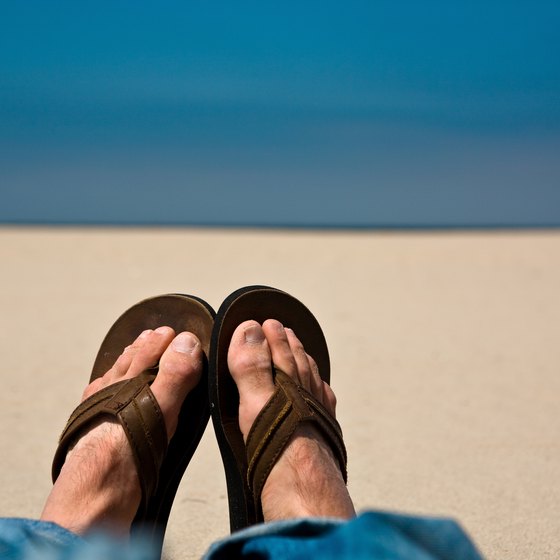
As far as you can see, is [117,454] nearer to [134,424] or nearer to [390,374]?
[134,424]

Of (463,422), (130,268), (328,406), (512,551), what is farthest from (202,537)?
(130,268)

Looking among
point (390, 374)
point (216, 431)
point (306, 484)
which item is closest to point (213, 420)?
point (216, 431)

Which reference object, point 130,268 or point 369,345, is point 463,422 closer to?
point 369,345

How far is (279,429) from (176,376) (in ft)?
0.98

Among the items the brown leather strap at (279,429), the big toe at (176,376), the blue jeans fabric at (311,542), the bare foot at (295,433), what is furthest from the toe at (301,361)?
the blue jeans fabric at (311,542)

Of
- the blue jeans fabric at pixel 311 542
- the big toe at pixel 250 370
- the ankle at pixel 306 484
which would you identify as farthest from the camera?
the big toe at pixel 250 370

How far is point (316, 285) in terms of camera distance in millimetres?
5148

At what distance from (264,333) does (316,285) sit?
11.2ft

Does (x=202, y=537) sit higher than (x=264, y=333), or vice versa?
(x=264, y=333)

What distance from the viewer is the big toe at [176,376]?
5.11ft

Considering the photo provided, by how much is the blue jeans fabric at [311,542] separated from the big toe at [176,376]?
0.57 metres

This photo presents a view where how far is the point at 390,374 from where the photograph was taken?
8.96 ft

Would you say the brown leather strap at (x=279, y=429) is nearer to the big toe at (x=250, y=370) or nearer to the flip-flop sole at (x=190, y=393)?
the big toe at (x=250, y=370)

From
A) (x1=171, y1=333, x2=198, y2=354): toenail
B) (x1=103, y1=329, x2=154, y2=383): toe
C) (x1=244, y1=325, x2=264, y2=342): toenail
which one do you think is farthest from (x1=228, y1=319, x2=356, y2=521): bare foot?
(x1=103, y1=329, x2=154, y2=383): toe
